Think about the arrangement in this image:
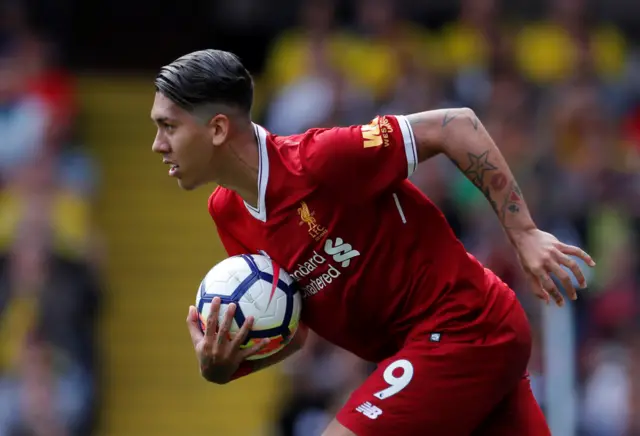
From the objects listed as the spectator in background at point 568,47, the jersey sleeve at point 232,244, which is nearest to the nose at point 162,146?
the jersey sleeve at point 232,244

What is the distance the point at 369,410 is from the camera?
15.1 feet

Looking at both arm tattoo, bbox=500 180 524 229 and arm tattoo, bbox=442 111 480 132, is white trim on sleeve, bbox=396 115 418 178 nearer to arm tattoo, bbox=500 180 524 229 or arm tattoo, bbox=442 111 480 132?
arm tattoo, bbox=442 111 480 132

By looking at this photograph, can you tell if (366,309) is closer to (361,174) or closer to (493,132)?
(361,174)

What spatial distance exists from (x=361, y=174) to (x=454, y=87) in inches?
215

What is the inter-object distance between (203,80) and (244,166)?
14.4 inches

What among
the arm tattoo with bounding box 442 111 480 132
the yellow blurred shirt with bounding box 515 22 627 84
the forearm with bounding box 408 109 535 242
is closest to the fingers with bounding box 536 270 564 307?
the forearm with bounding box 408 109 535 242

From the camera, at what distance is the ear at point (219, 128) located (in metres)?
4.64

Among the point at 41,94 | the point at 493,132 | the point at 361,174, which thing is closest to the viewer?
the point at 361,174

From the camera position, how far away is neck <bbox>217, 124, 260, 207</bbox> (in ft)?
15.4

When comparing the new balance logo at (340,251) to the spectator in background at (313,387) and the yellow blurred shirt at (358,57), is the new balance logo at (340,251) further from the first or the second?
the yellow blurred shirt at (358,57)

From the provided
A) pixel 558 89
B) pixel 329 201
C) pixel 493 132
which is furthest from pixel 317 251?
pixel 558 89

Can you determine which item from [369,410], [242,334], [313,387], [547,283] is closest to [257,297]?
[242,334]

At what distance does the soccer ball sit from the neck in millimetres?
260

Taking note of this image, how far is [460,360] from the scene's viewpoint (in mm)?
4672
